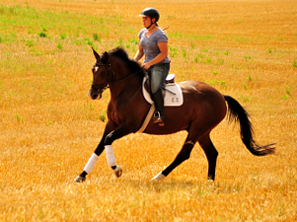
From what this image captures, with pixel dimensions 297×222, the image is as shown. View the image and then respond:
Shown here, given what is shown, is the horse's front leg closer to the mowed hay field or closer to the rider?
the mowed hay field

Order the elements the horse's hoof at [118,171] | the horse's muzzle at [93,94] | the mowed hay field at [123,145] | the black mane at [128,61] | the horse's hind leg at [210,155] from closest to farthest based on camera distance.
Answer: the mowed hay field at [123,145]
the horse's muzzle at [93,94]
the horse's hoof at [118,171]
the black mane at [128,61]
the horse's hind leg at [210,155]

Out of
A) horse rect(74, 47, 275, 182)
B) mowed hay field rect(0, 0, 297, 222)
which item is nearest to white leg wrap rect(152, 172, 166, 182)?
horse rect(74, 47, 275, 182)

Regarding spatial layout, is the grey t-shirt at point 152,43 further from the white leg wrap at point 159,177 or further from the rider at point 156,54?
the white leg wrap at point 159,177

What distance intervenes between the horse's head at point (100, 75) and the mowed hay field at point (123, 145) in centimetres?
136

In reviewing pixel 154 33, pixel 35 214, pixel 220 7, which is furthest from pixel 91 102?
pixel 220 7

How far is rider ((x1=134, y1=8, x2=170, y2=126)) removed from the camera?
23.0 ft

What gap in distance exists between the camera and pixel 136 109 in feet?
22.8

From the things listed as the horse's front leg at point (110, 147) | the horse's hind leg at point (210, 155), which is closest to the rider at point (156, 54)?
the horse's front leg at point (110, 147)

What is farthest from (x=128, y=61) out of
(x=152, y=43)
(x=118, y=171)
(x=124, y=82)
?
(x=118, y=171)

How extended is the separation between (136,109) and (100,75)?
80 cm

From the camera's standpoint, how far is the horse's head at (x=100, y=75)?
6688 millimetres

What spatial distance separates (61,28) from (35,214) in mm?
29281

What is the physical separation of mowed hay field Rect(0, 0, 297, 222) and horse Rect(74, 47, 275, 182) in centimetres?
44

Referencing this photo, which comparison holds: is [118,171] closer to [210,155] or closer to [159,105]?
[159,105]
